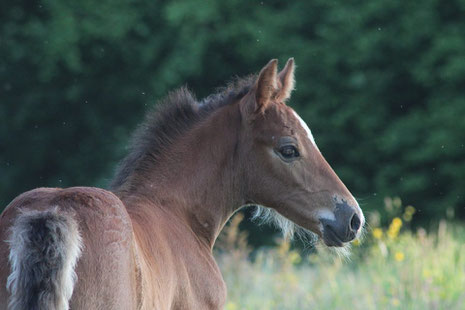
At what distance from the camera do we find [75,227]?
2.96m

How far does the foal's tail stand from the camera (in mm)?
2803

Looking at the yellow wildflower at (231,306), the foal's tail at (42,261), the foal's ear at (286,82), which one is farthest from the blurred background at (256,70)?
the foal's tail at (42,261)

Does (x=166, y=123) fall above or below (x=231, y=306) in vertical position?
above

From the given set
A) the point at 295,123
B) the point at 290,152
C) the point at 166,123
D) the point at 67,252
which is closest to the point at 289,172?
the point at 290,152

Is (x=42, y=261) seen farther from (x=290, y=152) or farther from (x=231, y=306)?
(x=231, y=306)

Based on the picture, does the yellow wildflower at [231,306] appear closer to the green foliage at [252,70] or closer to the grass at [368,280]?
the grass at [368,280]

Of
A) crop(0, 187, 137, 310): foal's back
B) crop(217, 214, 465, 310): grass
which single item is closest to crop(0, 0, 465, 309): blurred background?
crop(217, 214, 465, 310): grass

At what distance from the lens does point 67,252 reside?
286 cm

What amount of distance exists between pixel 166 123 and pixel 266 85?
63 centimetres

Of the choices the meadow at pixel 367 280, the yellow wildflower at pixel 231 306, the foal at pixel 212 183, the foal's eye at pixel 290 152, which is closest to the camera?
the foal at pixel 212 183

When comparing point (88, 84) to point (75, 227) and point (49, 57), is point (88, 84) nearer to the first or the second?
point (49, 57)

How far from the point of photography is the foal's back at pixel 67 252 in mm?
2816

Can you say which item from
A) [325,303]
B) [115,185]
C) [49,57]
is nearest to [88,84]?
[49,57]

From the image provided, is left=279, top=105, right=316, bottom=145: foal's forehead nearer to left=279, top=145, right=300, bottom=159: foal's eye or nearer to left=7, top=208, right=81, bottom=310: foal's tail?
left=279, top=145, right=300, bottom=159: foal's eye
